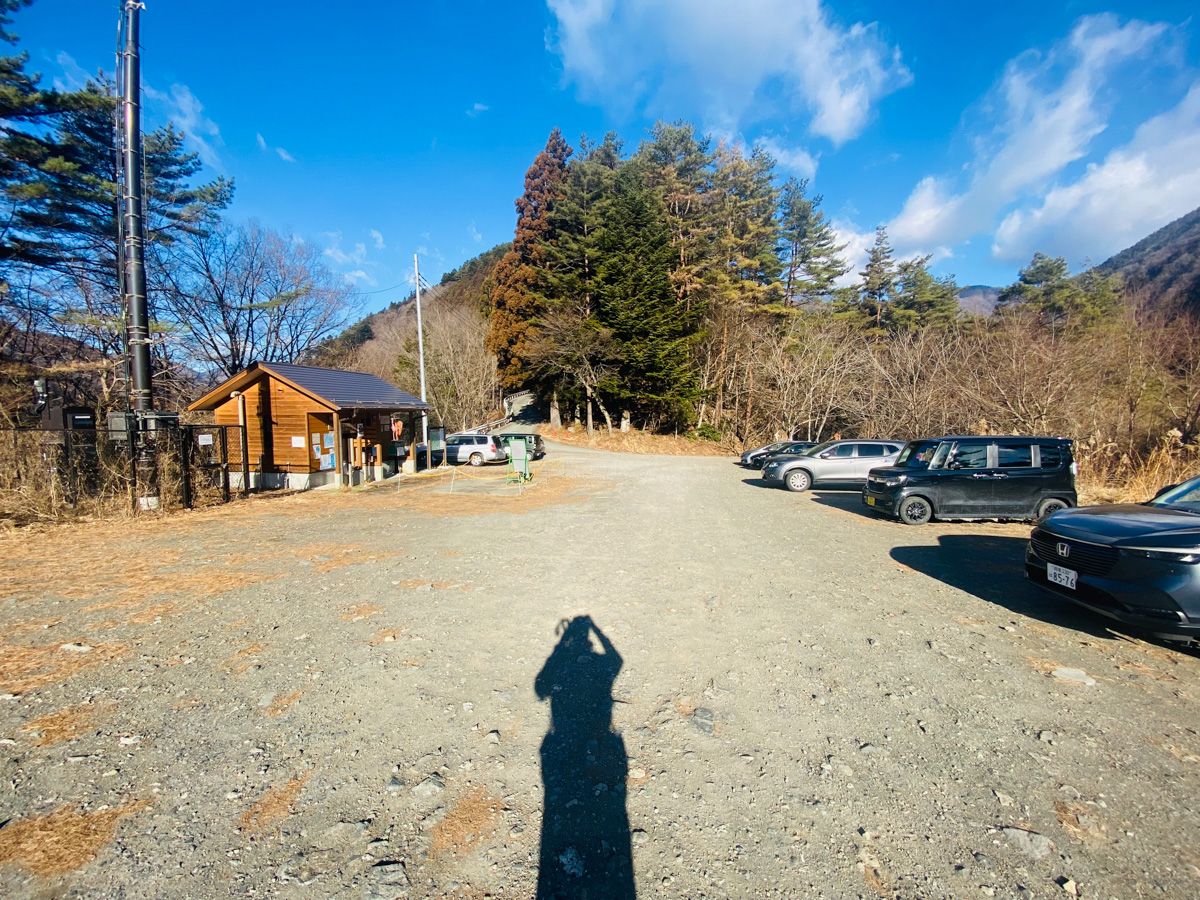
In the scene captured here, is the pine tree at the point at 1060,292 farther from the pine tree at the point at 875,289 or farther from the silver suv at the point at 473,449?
the silver suv at the point at 473,449

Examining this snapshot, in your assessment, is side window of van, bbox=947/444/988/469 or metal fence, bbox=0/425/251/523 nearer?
side window of van, bbox=947/444/988/469

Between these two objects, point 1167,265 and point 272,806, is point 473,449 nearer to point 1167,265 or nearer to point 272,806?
point 272,806

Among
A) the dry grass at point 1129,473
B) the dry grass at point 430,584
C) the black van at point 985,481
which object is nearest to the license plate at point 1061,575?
the black van at point 985,481

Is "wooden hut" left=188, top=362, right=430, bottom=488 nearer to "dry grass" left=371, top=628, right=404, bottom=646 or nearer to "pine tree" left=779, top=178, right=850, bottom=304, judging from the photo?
"dry grass" left=371, top=628, right=404, bottom=646

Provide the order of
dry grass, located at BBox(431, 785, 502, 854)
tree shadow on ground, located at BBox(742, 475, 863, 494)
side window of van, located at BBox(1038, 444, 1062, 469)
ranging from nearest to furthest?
dry grass, located at BBox(431, 785, 502, 854), side window of van, located at BBox(1038, 444, 1062, 469), tree shadow on ground, located at BBox(742, 475, 863, 494)

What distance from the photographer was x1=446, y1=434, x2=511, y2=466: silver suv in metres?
21.8

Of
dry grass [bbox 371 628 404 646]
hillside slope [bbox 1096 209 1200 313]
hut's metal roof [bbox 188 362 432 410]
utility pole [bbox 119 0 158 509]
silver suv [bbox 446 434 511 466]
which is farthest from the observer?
hillside slope [bbox 1096 209 1200 313]

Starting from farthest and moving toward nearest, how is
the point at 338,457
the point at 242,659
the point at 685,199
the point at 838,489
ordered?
the point at 685,199, the point at 338,457, the point at 838,489, the point at 242,659

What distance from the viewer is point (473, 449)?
71.7 ft

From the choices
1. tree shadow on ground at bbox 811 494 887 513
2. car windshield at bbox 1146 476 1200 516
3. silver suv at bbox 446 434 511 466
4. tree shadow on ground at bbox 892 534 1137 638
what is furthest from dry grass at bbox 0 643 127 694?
silver suv at bbox 446 434 511 466

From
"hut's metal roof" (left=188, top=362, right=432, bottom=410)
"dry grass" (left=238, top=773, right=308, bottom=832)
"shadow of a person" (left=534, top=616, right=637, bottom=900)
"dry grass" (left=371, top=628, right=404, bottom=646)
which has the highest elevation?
"hut's metal roof" (left=188, top=362, right=432, bottom=410)

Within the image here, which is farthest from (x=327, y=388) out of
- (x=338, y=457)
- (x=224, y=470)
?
(x=224, y=470)

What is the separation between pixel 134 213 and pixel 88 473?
5.69 meters

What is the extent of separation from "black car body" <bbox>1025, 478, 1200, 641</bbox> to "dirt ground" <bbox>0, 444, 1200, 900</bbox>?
42cm
